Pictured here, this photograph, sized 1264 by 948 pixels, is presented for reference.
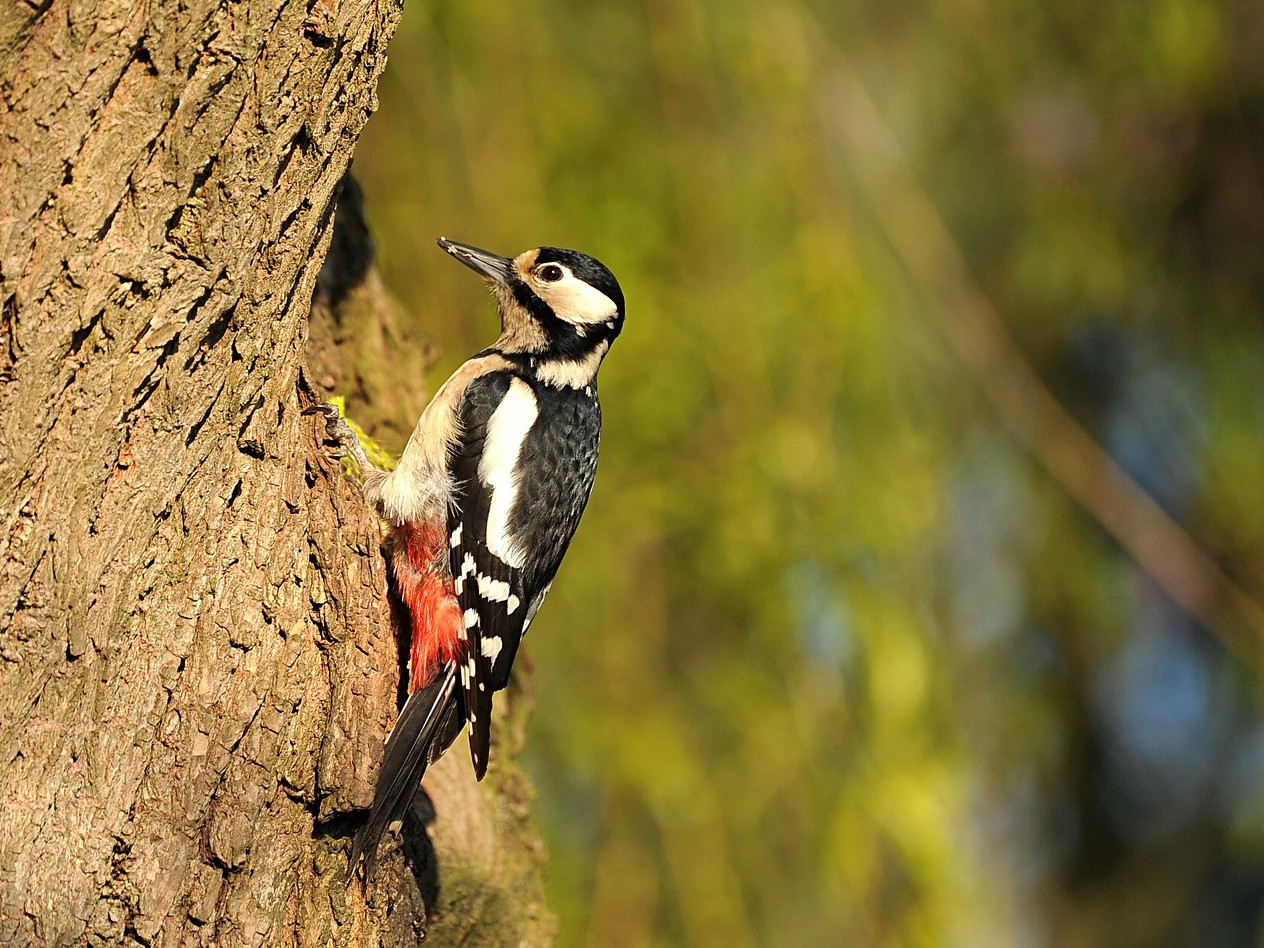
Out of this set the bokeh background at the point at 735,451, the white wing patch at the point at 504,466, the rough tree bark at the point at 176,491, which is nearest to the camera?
the rough tree bark at the point at 176,491

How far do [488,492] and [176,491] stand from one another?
3.87 feet

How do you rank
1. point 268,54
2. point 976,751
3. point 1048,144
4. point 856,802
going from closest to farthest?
point 268,54 → point 856,802 → point 976,751 → point 1048,144

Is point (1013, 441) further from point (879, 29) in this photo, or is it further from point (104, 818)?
point (104, 818)

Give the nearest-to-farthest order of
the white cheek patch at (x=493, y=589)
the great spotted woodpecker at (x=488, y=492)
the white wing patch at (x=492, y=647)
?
1. the great spotted woodpecker at (x=488, y=492)
2. the white wing patch at (x=492, y=647)
3. the white cheek patch at (x=493, y=589)

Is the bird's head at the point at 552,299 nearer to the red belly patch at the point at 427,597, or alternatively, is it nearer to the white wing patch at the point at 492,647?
the red belly patch at the point at 427,597

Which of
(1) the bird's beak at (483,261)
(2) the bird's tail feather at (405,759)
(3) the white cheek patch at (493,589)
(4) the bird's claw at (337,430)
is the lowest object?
(2) the bird's tail feather at (405,759)

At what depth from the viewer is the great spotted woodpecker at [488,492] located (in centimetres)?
280

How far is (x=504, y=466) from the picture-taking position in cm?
334

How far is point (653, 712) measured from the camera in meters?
3.90

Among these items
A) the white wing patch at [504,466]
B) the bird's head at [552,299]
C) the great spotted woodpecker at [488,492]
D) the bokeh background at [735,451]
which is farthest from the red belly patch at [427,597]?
the bokeh background at [735,451]

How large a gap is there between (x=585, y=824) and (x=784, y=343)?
1397mm

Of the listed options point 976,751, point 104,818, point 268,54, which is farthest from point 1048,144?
point 104,818

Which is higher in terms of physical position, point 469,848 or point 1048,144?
point 1048,144

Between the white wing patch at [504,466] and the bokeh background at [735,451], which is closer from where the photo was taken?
the white wing patch at [504,466]
